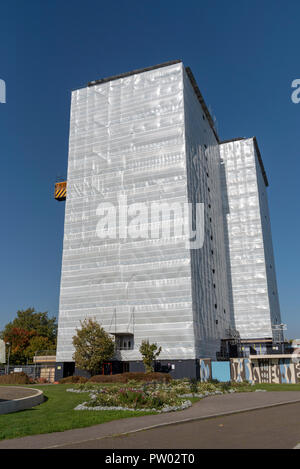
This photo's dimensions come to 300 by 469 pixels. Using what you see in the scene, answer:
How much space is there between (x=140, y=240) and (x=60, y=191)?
999 inches

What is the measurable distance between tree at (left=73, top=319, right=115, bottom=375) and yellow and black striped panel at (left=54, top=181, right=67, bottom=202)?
2910cm

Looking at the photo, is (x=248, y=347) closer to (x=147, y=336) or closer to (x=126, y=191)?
(x=147, y=336)

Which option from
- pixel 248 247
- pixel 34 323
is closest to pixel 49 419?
pixel 248 247

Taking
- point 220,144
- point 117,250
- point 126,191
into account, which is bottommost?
point 117,250

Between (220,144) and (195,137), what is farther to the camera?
(220,144)

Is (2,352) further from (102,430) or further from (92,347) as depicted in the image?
(102,430)

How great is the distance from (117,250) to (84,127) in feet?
61.9

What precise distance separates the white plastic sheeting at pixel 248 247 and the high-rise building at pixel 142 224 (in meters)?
7.24

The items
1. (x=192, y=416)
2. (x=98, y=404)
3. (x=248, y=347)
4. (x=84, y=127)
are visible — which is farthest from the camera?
(x=248, y=347)

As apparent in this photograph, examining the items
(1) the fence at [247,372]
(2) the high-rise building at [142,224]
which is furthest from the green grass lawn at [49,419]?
(2) the high-rise building at [142,224]

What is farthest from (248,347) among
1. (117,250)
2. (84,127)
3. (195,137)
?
(84,127)

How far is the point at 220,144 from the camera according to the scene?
72562 mm

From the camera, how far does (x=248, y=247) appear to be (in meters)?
65.3

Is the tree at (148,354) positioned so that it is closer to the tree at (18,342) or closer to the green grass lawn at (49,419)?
the green grass lawn at (49,419)
